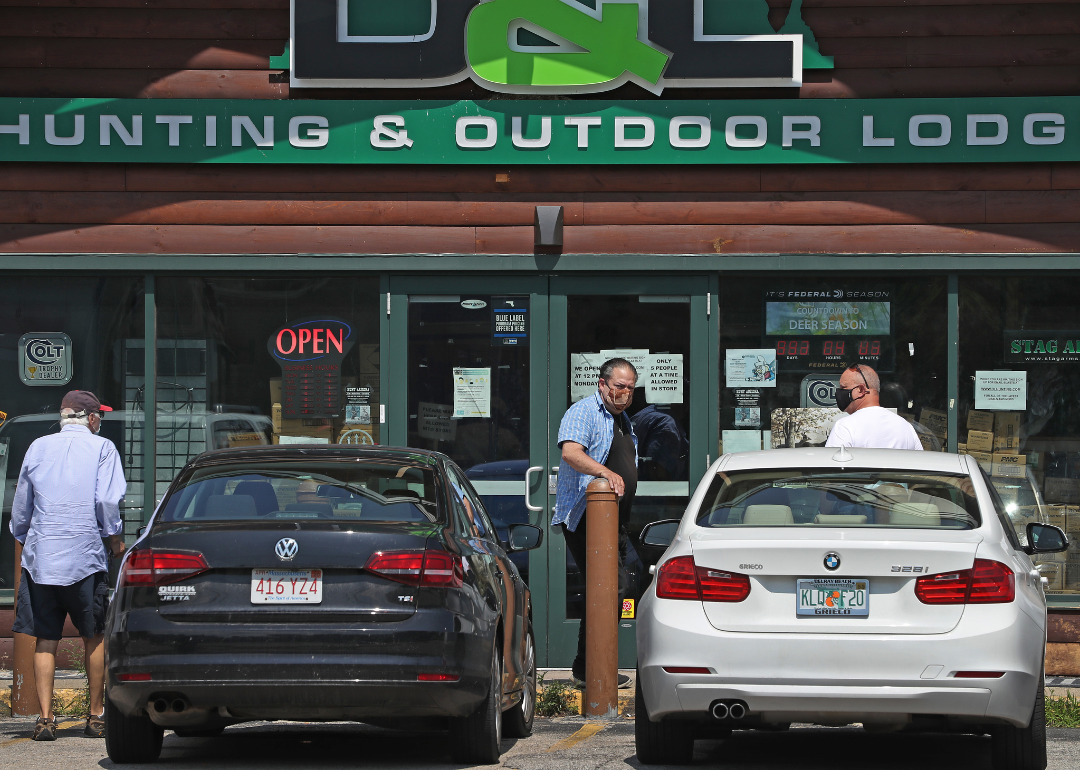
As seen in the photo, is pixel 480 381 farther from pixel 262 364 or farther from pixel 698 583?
pixel 698 583

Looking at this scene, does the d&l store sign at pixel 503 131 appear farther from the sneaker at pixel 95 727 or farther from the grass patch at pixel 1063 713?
the sneaker at pixel 95 727

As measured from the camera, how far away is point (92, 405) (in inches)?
303

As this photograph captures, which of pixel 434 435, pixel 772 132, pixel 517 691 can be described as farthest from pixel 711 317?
pixel 517 691

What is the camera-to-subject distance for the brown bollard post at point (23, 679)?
308 inches

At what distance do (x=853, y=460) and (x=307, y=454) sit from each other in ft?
8.31

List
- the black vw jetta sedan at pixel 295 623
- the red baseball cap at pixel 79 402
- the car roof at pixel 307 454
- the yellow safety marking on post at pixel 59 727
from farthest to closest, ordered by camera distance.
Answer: the red baseball cap at pixel 79 402
the yellow safety marking on post at pixel 59 727
the car roof at pixel 307 454
the black vw jetta sedan at pixel 295 623

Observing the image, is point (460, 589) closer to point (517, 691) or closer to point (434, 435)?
point (517, 691)

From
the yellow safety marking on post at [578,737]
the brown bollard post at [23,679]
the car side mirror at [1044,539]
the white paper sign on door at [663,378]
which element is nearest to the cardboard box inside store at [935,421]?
the white paper sign on door at [663,378]

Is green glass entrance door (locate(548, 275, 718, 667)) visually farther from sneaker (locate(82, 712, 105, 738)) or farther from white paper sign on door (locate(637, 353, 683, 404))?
sneaker (locate(82, 712, 105, 738))

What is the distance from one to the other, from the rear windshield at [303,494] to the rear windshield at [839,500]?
1.32 m

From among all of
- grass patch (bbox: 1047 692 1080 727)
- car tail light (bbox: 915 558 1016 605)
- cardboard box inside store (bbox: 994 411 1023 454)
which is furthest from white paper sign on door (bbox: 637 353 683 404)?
car tail light (bbox: 915 558 1016 605)

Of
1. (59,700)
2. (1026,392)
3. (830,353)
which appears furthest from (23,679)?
(1026,392)

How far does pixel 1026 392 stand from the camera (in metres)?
9.88

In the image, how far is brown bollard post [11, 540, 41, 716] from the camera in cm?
782
